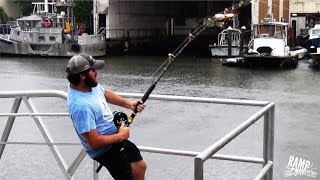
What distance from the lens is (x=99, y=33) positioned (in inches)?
1998

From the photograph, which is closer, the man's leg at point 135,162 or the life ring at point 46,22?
the man's leg at point 135,162

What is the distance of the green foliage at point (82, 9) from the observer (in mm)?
54906

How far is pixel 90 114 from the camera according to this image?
429 centimetres

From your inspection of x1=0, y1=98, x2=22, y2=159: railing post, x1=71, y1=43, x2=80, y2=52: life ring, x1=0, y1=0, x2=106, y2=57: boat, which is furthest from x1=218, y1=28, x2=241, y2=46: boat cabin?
x1=0, y1=98, x2=22, y2=159: railing post

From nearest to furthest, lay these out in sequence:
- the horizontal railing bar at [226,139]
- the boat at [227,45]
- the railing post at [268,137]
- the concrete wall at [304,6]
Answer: the horizontal railing bar at [226,139], the railing post at [268,137], the boat at [227,45], the concrete wall at [304,6]

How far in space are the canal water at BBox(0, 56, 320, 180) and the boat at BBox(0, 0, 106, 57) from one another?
8.93 meters

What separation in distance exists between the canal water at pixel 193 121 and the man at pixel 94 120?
195 inches

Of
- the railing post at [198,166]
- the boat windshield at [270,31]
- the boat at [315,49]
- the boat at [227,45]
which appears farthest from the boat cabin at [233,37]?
the railing post at [198,166]

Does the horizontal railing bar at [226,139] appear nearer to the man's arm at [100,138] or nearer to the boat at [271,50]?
the man's arm at [100,138]

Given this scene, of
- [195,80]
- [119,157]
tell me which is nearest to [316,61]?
[195,80]

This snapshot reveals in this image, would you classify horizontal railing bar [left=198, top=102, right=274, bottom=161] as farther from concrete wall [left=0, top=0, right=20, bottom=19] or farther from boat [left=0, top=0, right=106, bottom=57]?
concrete wall [left=0, top=0, right=20, bottom=19]

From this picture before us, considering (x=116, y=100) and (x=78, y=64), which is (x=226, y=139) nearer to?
(x=78, y=64)
